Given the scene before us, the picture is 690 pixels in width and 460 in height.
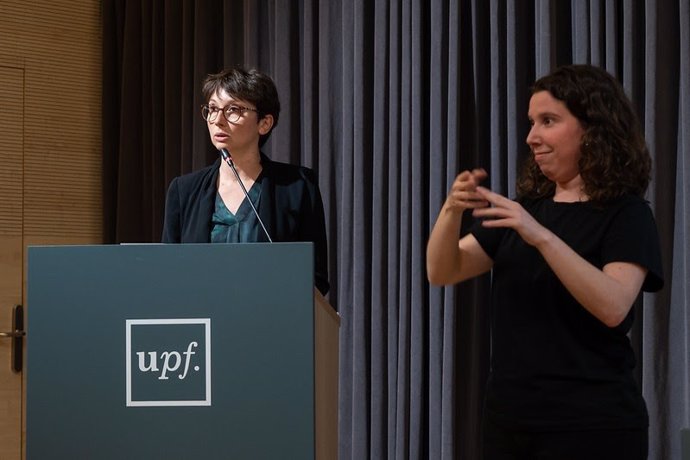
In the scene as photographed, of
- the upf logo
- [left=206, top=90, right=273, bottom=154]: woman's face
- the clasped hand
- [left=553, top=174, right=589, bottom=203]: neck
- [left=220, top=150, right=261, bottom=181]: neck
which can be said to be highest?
[left=206, top=90, right=273, bottom=154]: woman's face

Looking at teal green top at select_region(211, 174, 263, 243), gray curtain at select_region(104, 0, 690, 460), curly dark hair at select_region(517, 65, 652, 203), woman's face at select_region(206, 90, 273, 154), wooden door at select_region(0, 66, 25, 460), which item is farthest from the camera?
wooden door at select_region(0, 66, 25, 460)

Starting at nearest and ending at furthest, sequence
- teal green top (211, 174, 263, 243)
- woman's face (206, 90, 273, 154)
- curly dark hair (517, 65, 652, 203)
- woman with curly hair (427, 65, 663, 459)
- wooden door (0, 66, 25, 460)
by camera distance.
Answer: woman with curly hair (427, 65, 663, 459) → curly dark hair (517, 65, 652, 203) → teal green top (211, 174, 263, 243) → woman's face (206, 90, 273, 154) → wooden door (0, 66, 25, 460)

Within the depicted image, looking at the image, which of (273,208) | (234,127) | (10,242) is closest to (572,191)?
(273,208)

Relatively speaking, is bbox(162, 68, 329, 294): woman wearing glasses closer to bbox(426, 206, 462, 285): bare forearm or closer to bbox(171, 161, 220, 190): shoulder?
bbox(171, 161, 220, 190): shoulder

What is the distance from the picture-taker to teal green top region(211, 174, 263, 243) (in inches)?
109

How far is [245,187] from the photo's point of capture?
2898mm

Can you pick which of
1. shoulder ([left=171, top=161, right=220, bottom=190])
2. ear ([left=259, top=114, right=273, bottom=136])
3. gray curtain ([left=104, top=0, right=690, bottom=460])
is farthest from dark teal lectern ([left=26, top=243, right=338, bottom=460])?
gray curtain ([left=104, top=0, right=690, bottom=460])

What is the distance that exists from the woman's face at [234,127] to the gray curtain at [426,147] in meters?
1.06

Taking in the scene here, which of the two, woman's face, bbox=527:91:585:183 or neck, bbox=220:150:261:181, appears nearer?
woman's face, bbox=527:91:585:183

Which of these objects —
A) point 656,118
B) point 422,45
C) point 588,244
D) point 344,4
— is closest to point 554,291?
point 588,244

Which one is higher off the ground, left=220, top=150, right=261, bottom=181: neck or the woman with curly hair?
left=220, top=150, right=261, bottom=181: neck

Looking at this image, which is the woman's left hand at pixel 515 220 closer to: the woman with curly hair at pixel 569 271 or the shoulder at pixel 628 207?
the woman with curly hair at pixel 569 271

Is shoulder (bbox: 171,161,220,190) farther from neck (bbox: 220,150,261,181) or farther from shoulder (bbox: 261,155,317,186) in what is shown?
shoulder (bbox: 261,155,317,186)

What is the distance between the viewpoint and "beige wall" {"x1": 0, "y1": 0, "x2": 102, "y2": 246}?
5.11 metres
